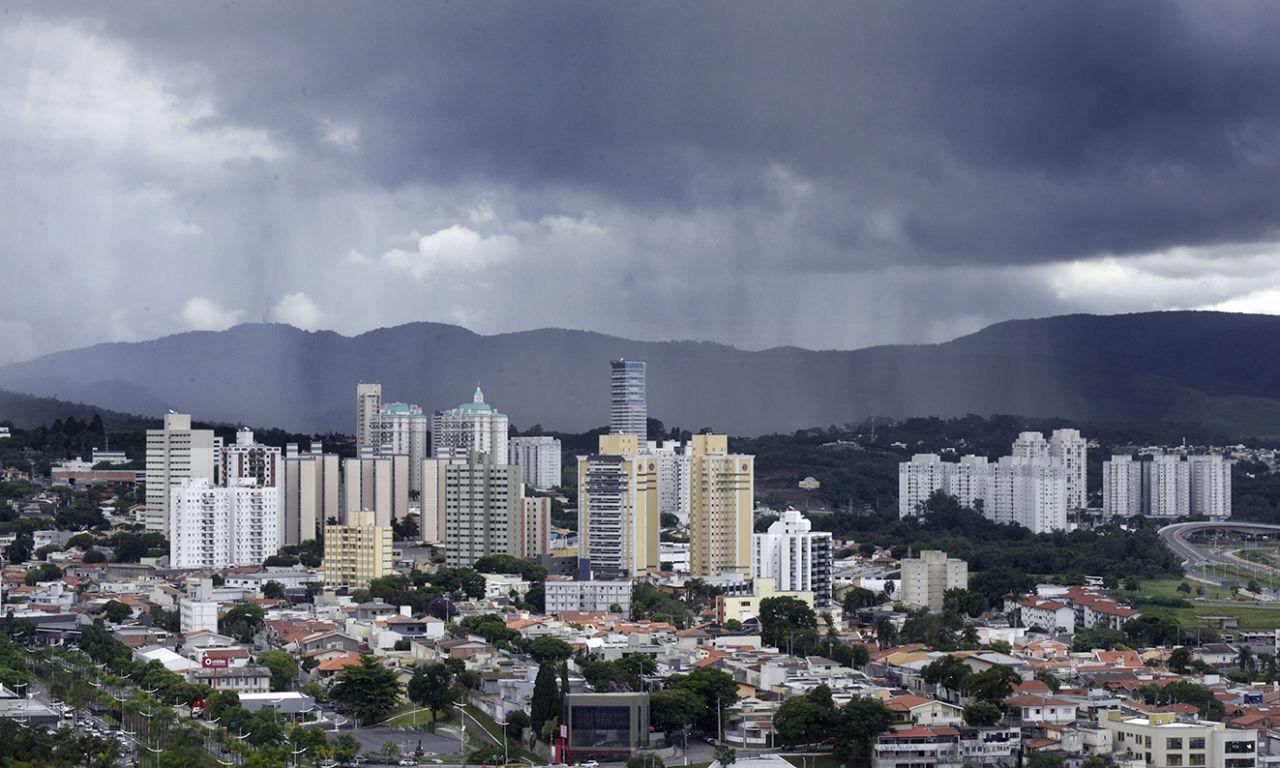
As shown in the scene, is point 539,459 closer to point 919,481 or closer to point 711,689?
point 919,481

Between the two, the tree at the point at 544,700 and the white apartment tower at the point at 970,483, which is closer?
the tree at the point at 544,700

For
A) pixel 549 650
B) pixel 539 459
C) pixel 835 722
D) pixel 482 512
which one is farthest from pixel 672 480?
pixel 835 722

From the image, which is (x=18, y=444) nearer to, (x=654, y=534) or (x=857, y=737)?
(x=654, y=534)

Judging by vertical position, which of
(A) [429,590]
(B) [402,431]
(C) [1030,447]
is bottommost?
(A) [429,590]

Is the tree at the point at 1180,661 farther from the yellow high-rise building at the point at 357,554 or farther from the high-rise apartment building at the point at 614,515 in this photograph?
the yellow high-rise building at the point at 357,554

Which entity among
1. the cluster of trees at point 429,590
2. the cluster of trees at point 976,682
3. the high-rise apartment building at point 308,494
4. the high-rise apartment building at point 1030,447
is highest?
the high-rise apartment building at point 1030,447

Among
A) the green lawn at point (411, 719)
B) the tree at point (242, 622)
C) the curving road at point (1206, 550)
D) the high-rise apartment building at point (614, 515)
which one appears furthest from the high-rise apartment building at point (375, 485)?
the green lawn at point (411, 719)
